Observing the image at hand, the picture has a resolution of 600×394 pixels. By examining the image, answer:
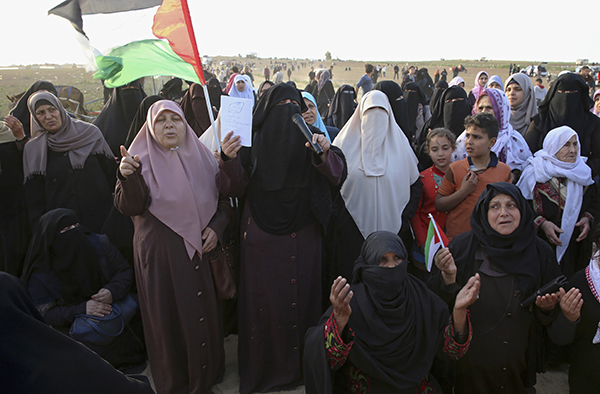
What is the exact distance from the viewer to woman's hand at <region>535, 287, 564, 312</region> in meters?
2.15

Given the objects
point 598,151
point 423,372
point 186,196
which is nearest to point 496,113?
point 598,151

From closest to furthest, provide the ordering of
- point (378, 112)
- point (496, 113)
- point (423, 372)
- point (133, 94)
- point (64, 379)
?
point (64, 379), point (423, 372), point (378, 112), point (496, 113), point (133, 94)

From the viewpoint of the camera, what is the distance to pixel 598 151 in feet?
12.0

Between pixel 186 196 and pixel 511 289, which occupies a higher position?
pixel 186 196

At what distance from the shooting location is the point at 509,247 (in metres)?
2.35

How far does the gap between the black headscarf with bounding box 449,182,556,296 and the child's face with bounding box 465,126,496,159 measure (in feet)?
2.41

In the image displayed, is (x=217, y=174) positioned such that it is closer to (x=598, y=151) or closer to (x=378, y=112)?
(x=378, y=112)

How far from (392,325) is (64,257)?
2265 millimetres

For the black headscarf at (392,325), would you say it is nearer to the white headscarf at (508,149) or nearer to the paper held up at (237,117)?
the paper held up at (237,117)

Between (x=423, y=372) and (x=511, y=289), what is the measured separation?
0.75 metres

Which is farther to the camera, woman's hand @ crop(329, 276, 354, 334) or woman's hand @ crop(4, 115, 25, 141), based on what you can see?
woman's hand @ crop(4, 115, 25, 141)

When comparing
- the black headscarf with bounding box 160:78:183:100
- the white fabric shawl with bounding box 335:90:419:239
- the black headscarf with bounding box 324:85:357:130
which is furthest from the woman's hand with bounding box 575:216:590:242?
the black headscarf with bounding box 160:78:183:100

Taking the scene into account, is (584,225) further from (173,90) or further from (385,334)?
(173,90)

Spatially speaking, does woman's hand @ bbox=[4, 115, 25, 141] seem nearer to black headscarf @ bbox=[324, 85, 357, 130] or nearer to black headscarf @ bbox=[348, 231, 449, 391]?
black headscarf @ bbox=[348, 231, 449, 391]
